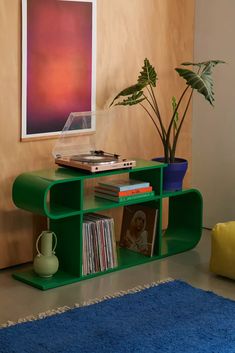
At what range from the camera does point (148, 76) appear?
14.7ft

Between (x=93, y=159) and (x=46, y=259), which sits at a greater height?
(x=93, y=159)

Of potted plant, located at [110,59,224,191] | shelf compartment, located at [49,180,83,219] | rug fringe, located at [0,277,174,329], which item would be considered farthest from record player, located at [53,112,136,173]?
rug fringe, located at [0,277,174,329]

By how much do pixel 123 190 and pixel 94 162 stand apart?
0.86 ft

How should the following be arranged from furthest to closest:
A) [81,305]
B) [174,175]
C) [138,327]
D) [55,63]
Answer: [174,175] < [55,63] < [81,305] < [138,327]

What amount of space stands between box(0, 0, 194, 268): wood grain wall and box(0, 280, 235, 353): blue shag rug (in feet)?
2.63

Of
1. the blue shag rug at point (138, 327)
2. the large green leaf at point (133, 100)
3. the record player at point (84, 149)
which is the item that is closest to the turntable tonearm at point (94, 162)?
the record player at point (84, 149)

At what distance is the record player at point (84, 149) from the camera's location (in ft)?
13.7

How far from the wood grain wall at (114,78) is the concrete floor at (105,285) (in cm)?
30

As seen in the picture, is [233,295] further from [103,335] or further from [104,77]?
[104,77]

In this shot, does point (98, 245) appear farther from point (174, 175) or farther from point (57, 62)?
point (57, 62)

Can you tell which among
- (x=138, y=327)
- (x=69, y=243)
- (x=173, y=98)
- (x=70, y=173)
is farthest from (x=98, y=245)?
(x=173, y=98)

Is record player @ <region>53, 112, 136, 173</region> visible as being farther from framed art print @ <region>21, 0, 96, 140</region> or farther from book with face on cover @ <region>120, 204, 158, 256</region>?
book with face on cover @ <region>120, 204, 158, 256</region>

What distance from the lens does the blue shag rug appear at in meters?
3.23

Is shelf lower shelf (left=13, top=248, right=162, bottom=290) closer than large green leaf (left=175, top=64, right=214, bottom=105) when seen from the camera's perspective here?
Yes
